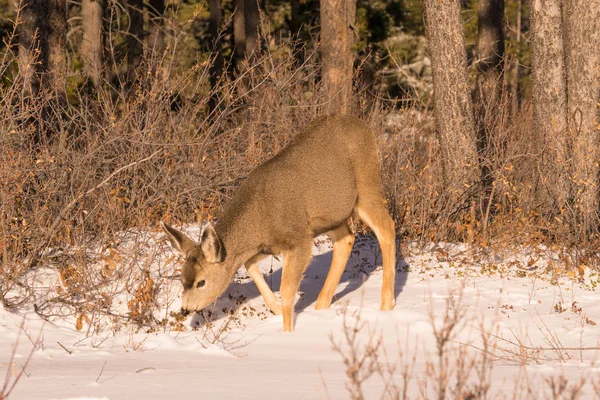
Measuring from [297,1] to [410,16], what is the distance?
373 inches

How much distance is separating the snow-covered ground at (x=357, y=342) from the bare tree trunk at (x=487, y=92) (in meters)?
1.59

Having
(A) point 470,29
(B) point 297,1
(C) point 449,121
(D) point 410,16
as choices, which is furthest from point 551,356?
(A) point 470,29

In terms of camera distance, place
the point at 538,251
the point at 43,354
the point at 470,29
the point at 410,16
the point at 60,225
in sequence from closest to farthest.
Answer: the point at 43,354 < the point at 60,225 < the point at 538,251 < the point at 410,16 < the point at 470,29

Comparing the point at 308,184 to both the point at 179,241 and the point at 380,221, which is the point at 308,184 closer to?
the point at 380,221

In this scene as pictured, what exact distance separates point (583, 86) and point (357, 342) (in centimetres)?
627

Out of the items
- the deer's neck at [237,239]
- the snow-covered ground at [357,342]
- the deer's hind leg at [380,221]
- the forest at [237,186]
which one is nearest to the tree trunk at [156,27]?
the forest at [237,186]

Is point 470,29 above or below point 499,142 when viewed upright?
above

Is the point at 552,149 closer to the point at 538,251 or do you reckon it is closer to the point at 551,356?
the point at 538,251

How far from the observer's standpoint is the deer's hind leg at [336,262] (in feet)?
34.2

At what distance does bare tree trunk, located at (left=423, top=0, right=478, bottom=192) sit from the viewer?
13.4 m

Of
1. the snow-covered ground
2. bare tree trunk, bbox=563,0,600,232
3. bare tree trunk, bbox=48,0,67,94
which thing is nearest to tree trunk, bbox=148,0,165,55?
bare tree trunk, bbox=48,0,67,94

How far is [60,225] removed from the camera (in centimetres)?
1001

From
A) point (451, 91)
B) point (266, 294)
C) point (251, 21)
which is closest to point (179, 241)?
point (266, 294)

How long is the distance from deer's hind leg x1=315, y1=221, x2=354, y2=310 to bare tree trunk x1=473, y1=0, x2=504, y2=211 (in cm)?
278
